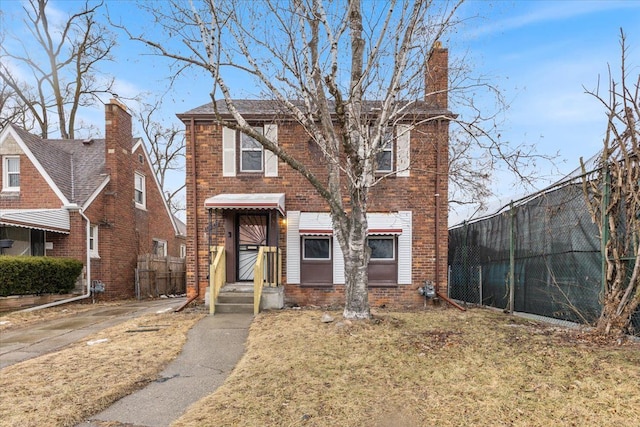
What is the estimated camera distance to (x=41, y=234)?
1206 centimetres

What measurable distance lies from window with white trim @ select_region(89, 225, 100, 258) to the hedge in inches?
44.0

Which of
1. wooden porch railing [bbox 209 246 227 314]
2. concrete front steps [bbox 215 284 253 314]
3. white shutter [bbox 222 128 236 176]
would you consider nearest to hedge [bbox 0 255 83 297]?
wooden porch railing [bbox 209 246 227 314]

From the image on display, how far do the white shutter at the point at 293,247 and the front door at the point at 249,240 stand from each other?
2.54 feet

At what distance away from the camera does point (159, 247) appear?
17.5 m

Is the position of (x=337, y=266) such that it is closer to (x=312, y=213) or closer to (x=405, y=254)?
(x=312, y=213)

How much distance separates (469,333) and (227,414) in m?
4.00

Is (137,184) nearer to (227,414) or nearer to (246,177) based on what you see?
(246,177)

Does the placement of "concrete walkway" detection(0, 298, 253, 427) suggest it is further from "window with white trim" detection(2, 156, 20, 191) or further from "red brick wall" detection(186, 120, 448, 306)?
"window with white trim" detection(2, 156, 20, 191)

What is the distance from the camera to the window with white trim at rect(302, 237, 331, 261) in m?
10.0

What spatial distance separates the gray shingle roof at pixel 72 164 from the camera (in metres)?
12.9

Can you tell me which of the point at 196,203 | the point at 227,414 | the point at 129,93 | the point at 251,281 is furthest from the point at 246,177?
the point at 129,93

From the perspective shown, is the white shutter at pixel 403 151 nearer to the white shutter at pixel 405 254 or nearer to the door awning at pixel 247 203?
the white shutter at pixel 405 254

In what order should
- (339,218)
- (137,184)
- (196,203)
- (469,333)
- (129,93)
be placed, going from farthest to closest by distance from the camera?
(129,93) < (137,184) < (196,203) < (339,218) < (469,333)

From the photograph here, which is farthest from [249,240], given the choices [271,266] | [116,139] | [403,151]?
[116,139]
